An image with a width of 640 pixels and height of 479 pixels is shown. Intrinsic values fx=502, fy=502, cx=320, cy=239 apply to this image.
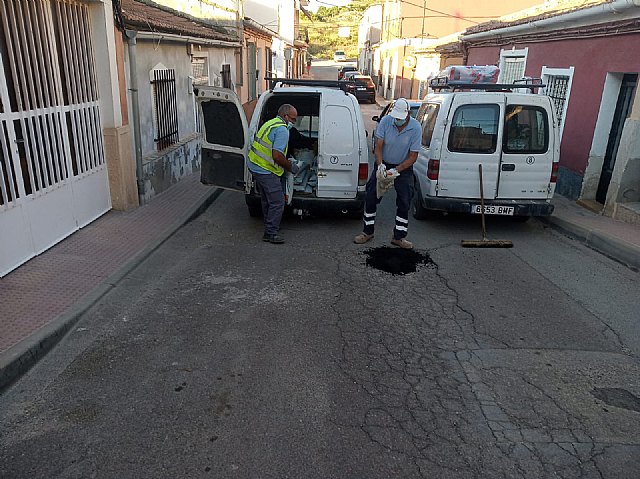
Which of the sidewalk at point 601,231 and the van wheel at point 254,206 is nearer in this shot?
the sidewalk at point 601,231

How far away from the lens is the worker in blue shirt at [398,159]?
6.30 meters

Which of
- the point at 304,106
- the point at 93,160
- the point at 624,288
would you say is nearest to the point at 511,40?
the point at 304,106

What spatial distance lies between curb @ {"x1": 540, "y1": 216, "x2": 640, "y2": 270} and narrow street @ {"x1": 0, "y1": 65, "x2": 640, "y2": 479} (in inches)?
12.7

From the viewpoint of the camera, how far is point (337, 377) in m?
3.72

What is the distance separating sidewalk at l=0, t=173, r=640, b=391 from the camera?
399cm

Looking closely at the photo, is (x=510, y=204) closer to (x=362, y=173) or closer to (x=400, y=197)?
(x=400, y=197)

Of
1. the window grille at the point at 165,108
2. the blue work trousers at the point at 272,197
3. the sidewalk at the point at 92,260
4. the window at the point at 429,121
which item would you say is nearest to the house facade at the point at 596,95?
the sidewalk at the point at 92,260

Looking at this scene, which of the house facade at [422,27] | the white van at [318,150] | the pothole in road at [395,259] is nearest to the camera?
the pothole in road at [395,259]

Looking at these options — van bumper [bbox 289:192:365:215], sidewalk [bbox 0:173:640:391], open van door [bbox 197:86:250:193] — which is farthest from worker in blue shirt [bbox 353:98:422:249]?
sidewalk [bbox 0:173:640:391]

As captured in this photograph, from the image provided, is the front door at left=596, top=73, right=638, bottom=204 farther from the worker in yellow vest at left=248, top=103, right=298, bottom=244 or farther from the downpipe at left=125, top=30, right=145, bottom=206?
the downpipe at left=125, top=30, right=145, bottom=206

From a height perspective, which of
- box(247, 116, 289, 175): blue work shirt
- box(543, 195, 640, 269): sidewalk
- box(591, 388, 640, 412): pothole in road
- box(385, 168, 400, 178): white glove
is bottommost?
box(591, 388, 640, 412): pothole in road

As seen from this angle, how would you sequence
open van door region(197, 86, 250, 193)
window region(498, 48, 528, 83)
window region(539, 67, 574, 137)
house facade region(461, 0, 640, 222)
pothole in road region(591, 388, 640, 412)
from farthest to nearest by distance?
1. window region(498, 48, 528, 83)
2. window region(539, 67, 574, 137)
3. house facade region(461, 0, 640, 222)
4. open van door region(197, 86, 250, 193)
5. pothole in road region(591, 388, 640, 412)

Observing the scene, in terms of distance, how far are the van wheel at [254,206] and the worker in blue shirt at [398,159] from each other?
1637mm

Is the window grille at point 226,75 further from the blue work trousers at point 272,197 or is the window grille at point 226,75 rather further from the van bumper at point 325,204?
the blue work trousers at point 272,197
